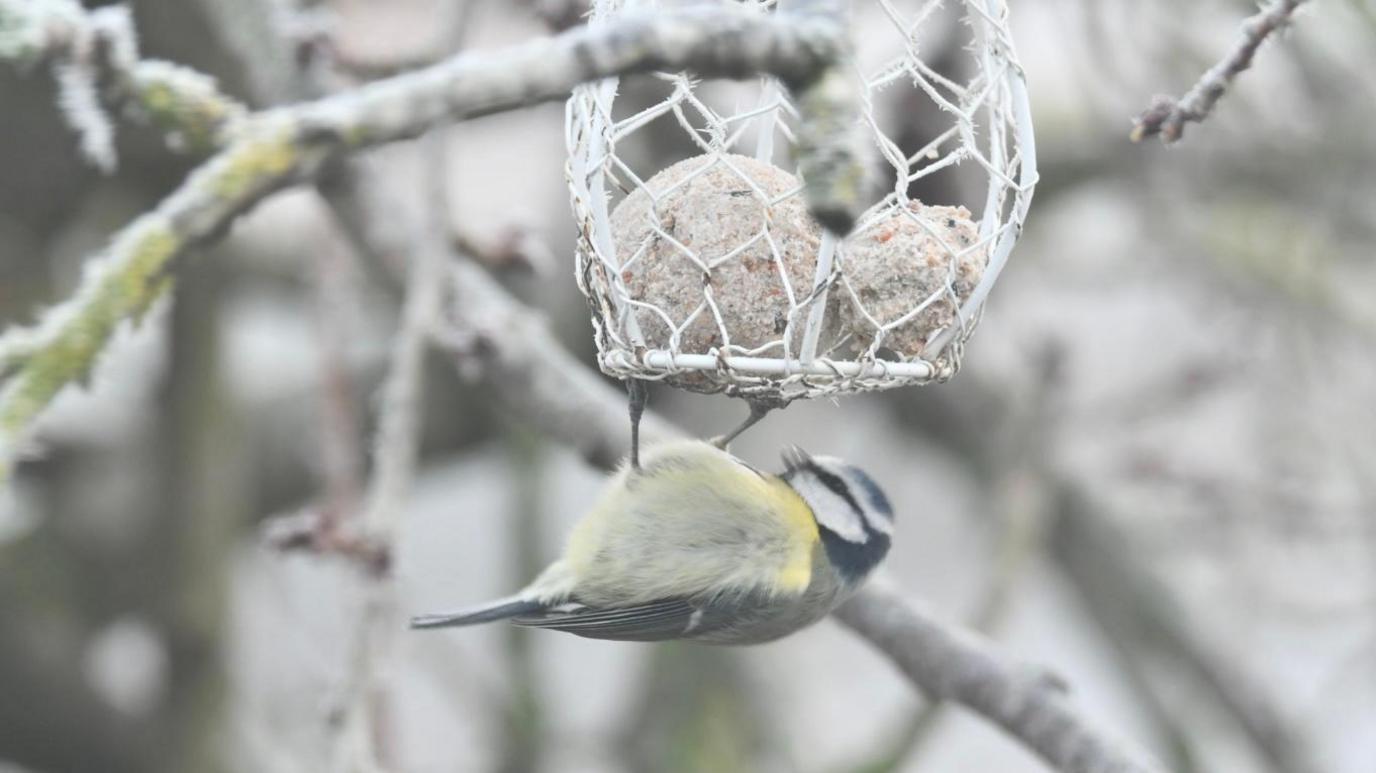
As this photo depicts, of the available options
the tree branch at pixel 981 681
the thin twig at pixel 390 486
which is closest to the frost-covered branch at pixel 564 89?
the thin twig at pixel 390 486

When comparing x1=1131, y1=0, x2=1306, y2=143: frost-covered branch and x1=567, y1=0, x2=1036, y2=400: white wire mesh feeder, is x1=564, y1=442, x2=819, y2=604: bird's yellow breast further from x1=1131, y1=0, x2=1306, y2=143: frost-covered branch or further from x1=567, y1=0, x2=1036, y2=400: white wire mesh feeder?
x1=1131, y1=0, x2=1306, y2=143: frost-covered branch

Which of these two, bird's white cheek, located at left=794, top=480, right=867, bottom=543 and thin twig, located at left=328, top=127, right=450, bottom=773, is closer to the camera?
thin twig, located at left=328, top=127, right=450, bottom=773

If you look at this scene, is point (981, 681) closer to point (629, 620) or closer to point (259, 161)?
point (629, 620)

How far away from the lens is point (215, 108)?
2.86 feet

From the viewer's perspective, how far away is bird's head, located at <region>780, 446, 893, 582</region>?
1.72 m

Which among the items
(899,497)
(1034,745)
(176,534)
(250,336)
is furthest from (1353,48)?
(250,336)

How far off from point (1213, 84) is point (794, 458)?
0.86m

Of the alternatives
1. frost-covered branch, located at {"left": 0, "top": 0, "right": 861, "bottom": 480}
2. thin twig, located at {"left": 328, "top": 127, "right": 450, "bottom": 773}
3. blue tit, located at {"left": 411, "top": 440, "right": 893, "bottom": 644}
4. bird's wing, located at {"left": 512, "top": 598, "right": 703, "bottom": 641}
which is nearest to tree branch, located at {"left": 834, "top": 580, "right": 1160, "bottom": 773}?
blue tit, located at {"left": 411, "top": 440, "right": 893, "bottom": 644}

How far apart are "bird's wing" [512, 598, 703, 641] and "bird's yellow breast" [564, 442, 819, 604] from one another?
0.02 meters

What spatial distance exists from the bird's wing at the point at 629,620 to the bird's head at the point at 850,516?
0.63 ft

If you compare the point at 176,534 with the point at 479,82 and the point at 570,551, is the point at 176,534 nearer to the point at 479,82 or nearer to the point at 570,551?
the point at 570,551

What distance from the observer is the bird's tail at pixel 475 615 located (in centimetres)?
162

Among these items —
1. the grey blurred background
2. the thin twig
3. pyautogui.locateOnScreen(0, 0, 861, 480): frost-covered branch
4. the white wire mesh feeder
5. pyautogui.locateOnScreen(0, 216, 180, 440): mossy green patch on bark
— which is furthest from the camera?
the grey blurred background

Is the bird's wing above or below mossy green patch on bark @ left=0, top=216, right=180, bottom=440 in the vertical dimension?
below
